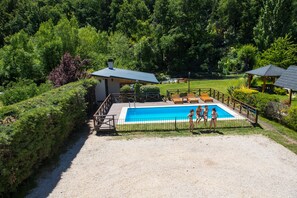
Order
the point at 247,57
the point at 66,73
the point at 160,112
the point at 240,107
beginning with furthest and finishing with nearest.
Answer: the point at 247,57, the point at 66,73, the point at 160,112, the point at 240,107

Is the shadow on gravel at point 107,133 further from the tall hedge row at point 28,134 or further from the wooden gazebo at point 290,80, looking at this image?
the wooden gazebo at point 290,80

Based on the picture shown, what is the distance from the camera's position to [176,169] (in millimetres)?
10172

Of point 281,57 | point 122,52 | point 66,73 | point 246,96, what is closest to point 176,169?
point 246,96

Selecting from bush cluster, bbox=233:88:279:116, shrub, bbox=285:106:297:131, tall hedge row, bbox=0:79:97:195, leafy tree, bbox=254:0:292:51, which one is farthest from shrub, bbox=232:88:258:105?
leafy tree, bbox=254:0:292:51

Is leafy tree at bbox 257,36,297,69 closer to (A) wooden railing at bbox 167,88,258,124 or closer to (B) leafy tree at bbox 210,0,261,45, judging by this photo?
(A) wooden railing at bbox 167,88,258,124

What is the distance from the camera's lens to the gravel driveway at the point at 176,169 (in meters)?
8.59


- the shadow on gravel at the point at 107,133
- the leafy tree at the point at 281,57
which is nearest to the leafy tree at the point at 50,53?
the shadow on gravel at the point at 107,133

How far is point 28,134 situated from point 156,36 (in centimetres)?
4628

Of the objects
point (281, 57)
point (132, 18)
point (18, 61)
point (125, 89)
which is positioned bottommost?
point (125, 89)

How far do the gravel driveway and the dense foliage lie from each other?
803 inches

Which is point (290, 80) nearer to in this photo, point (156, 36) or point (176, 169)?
point (176, 169)

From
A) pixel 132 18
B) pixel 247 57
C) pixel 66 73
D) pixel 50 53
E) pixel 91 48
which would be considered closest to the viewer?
pixel 66 73

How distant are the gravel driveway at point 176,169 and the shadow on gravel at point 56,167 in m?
0.04

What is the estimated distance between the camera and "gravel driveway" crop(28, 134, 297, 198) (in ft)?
28.2
